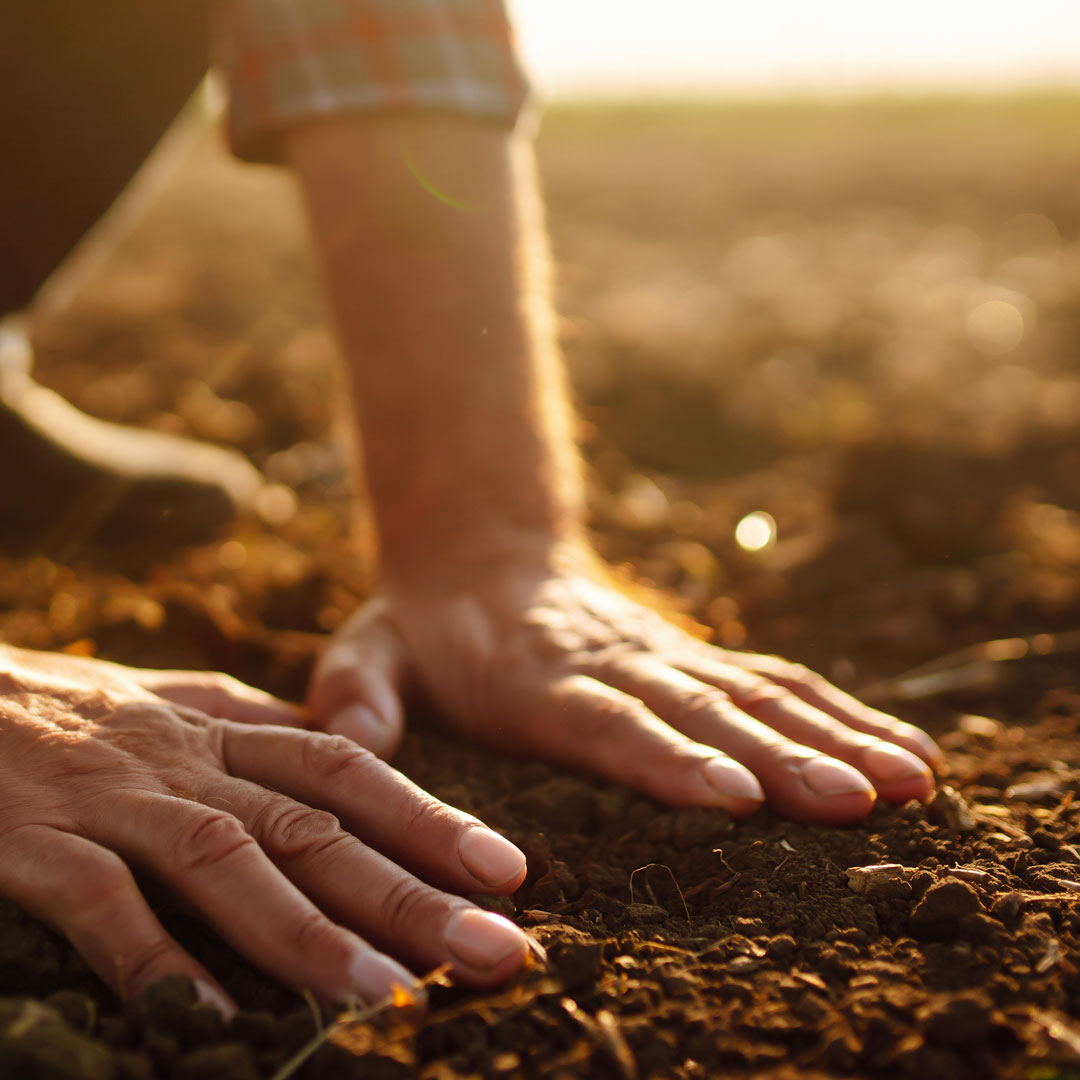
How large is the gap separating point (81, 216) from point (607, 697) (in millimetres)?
1882

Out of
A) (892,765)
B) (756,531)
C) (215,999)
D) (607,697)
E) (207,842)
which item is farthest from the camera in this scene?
(756,531)

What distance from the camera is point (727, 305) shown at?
16.1 feet

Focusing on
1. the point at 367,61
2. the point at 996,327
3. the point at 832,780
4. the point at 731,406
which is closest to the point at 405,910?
the point at 832,780

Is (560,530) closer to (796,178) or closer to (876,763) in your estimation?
(876,763)

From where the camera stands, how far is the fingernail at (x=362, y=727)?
135 cm

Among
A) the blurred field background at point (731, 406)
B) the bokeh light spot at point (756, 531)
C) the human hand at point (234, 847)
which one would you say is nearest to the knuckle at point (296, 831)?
the human hand at point (234, 847)

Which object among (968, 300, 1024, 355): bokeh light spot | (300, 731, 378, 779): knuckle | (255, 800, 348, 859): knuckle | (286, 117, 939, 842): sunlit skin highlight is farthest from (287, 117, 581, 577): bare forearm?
(968, 300, 1024, 355): bokeh light spot

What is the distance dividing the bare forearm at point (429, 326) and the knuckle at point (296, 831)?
0.72 m

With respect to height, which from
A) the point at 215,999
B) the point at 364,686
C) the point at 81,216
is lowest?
the point at 215,999

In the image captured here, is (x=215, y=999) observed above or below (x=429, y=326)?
below

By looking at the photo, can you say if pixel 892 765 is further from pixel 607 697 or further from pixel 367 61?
pixel 367 61

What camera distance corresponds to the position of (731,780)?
4.11 feet

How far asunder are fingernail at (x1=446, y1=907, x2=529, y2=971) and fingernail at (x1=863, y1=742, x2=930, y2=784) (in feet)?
1.87

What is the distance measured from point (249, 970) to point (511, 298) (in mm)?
1278
